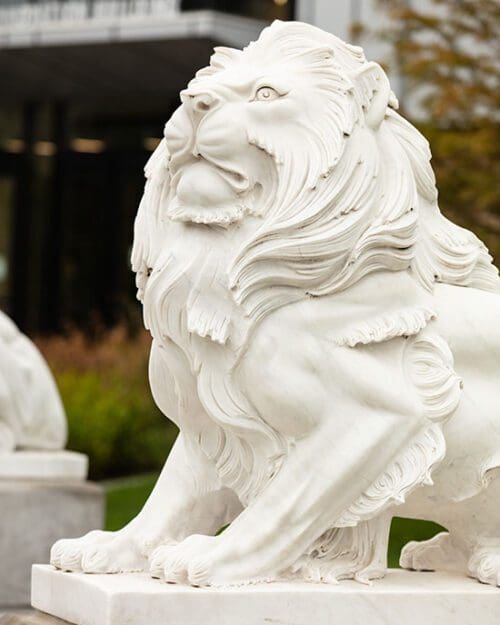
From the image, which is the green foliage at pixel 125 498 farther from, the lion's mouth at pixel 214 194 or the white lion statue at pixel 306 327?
the lion's mouth at pixel 214 194

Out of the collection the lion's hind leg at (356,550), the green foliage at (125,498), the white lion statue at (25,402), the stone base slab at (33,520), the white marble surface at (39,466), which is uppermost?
the lion's hind leg at (356,550)

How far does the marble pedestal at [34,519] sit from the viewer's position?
7.48 meters

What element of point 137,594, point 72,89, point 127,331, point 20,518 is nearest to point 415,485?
point 137,594

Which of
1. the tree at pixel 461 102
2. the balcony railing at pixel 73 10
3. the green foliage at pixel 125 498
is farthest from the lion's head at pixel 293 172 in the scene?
the balcony railing at pixel 73 10

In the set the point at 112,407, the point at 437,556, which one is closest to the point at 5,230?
the point at 112,407

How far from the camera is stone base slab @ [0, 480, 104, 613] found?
7473mm

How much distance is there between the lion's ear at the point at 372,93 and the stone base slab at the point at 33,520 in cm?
455

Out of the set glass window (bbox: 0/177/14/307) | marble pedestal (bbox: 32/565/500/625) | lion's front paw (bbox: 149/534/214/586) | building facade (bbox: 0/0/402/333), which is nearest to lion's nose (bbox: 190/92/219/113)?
lion's front paw (bbox: 149/534/214/586)

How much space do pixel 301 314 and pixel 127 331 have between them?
625 inches

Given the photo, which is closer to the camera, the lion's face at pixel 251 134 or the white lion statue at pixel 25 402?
the lion's face at pixel 251 134

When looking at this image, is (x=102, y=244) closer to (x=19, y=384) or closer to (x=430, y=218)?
(x=19, y=384)

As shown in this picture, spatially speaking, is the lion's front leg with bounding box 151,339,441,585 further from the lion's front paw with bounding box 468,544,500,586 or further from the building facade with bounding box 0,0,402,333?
the building facade with bounding box 0,0,402,333

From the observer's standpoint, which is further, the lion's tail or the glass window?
the glass window

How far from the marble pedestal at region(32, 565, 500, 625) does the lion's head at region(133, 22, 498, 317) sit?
0.67 m
